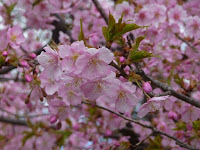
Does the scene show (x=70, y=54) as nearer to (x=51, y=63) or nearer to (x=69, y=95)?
(x=51, y=63)

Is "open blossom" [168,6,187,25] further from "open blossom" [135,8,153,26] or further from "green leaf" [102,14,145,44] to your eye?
"green leaf" [102,14,145,44]

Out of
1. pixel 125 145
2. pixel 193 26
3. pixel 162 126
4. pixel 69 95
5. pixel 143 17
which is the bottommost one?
pixel 162 126

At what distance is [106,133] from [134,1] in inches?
68.9

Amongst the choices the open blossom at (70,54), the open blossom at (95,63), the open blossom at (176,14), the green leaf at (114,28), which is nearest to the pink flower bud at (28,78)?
the open blossom at (70,54)

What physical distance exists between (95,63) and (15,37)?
2.88ft

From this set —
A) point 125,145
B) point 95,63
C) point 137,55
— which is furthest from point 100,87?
point 125,145

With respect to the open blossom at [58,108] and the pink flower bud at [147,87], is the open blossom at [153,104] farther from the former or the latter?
the open blossom at [58,108]

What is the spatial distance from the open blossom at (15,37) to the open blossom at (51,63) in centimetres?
42

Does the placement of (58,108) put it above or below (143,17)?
below

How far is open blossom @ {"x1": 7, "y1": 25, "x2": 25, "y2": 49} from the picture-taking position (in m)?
→ 1.92

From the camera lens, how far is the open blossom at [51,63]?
5.19 ft

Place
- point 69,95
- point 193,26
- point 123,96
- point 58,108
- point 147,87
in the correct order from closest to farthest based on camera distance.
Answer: point 147,87 < point 123,96 < point 69,95 < point 58,108 < point 193,26

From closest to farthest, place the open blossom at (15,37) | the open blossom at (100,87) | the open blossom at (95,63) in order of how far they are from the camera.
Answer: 1. the open blossom at (95,63)
2. the open blossom at (100,87)
3. the open blossom at (15,37)

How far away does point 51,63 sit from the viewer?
1.64 m
